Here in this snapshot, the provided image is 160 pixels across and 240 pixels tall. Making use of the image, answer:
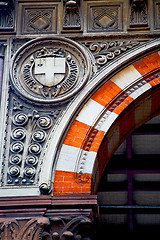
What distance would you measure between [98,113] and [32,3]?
266 centimetres

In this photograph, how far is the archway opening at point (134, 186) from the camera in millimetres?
12500

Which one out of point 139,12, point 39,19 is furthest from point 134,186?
point 39,19

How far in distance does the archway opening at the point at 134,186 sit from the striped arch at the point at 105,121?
265 centimetres

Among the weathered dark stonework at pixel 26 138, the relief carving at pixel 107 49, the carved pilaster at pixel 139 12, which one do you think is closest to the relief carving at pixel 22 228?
the weathered dark stonework at pixel 26 138

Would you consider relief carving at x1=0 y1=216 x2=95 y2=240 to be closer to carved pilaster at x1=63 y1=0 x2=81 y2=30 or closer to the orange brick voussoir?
the orange brick voussoir

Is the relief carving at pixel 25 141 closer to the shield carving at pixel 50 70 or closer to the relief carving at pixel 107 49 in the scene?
the shield carving at pixel 50 70

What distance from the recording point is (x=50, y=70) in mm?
9680

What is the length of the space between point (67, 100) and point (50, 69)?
69 cm

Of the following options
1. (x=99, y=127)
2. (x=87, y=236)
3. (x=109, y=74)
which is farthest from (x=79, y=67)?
(x=87, y=236)

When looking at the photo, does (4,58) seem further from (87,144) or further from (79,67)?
(87,144)

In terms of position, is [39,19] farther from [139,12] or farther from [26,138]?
[26,138]

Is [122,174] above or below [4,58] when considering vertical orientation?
below

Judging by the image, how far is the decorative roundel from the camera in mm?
9516

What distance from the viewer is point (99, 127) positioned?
29.9ft
